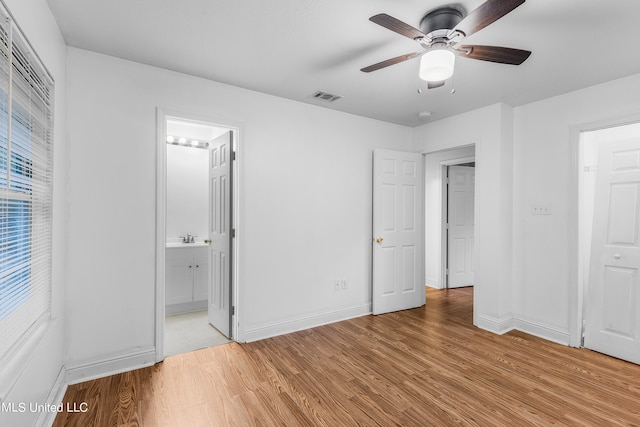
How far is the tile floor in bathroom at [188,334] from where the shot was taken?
10.1ft

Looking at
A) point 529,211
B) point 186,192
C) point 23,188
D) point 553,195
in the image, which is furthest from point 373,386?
point 186,192

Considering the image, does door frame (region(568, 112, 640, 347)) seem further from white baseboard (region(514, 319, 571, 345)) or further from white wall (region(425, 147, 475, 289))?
white wall (region(425, 147, 475, 289))

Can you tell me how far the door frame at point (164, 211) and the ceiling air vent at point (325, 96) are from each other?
868 mm

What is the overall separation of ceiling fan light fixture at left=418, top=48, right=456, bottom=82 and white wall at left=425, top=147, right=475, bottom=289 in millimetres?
3701

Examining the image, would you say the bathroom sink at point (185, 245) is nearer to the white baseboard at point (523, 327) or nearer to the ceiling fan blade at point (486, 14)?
the white baseboard at point (523, 327)

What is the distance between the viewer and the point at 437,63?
6.23 feet

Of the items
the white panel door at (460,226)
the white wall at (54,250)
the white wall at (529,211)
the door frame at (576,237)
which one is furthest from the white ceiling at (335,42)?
the white panel door at (460,226)

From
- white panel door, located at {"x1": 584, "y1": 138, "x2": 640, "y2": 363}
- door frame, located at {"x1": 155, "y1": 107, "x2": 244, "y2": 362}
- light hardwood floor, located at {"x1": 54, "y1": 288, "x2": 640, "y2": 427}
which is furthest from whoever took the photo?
white panel door, located at {"x1": 584, "y1": 138, "x2": 640, "y2": 363}

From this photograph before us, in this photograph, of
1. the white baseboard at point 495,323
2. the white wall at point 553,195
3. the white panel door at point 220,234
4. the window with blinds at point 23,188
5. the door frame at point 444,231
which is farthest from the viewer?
the door frame at point 444,231

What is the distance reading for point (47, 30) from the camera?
1.91m

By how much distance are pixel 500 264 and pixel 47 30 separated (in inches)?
169

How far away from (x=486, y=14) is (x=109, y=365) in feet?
11.2

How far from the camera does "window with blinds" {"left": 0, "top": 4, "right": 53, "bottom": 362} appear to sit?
1.38 m

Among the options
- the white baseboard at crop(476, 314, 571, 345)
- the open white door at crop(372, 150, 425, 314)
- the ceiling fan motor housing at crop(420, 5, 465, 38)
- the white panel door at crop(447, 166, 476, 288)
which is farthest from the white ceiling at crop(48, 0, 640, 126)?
the white panel door at crop(447, 166, 476, 288)
